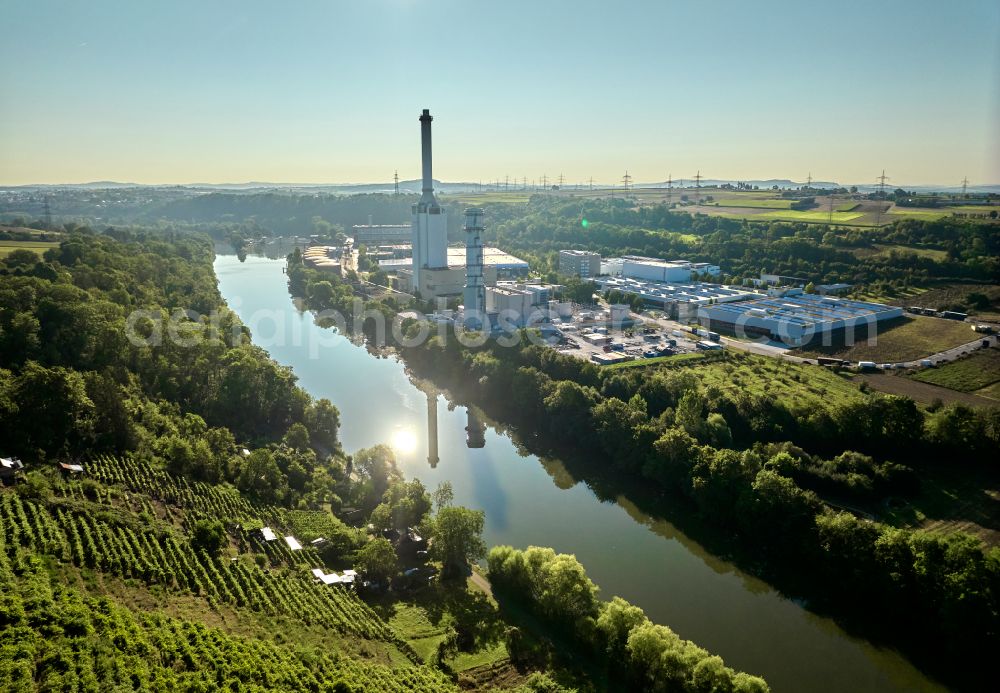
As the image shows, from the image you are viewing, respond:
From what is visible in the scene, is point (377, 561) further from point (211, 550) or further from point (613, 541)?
point (613, 541)

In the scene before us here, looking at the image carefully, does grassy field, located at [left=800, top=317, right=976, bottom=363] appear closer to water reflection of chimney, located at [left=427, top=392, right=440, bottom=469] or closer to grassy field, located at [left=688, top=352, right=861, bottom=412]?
grassy field, located at [left=688, top=352, right=861, bottom=412]

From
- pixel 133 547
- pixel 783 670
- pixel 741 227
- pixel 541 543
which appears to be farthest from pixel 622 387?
pixel 741 227

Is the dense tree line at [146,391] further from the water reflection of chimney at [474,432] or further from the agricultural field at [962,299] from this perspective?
the agricultural field at [962,299]

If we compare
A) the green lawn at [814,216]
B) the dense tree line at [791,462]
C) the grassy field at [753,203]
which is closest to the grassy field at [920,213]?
the green lawn at [814,216]

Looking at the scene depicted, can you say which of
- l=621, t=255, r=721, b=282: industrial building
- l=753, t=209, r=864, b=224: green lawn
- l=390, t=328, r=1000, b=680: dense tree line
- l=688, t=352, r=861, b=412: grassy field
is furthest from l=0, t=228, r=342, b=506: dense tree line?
l=753, t=209, r=864, b=224: green lawn

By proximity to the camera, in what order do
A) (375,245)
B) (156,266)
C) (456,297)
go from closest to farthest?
(156,266) → (456,297) → (375,245)

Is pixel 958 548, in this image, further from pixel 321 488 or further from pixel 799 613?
pixel 321 488
